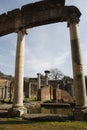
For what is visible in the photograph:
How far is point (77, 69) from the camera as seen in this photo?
11.8 metres

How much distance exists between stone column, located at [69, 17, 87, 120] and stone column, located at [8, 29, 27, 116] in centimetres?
382

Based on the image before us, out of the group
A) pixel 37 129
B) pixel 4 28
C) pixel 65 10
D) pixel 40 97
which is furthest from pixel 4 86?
pixel 37 129

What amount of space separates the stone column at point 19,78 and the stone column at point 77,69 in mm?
3818

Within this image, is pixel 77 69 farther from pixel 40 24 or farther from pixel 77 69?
pixel 40 24

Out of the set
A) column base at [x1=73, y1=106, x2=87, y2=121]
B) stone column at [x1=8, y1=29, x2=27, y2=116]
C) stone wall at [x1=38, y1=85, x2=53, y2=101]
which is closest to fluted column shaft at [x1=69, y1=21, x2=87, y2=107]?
column base at [x1=73, y1=106, x2=87, y2=121]

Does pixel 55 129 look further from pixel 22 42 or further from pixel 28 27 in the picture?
pixel 28 27

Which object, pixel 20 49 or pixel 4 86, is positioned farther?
pixel 4 86

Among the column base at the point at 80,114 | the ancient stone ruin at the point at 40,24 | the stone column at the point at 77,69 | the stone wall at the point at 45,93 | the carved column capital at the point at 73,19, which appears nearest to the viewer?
the column base at the point at 80,114

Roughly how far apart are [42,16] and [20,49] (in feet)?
10.3

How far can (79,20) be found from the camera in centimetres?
1325

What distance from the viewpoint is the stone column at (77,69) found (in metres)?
11.1

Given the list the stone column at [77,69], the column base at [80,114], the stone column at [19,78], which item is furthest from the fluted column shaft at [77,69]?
the stone column at [19,78]

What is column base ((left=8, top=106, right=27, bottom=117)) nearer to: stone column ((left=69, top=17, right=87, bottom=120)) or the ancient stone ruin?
the ancient stone ruin

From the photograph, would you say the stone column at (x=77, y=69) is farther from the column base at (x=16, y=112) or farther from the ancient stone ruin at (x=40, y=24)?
the column base at (x=16, y=112)
